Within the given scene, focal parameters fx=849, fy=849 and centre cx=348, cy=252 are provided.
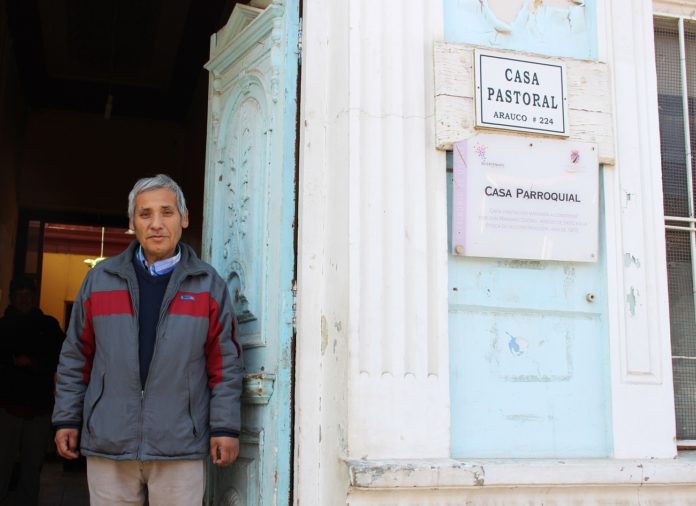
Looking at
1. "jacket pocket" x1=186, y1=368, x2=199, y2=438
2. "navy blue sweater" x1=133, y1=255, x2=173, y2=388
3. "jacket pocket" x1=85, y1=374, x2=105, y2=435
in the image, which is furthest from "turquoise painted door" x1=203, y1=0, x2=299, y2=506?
"jacket pocket" x1=85, y1=374, x2=105, y2=435

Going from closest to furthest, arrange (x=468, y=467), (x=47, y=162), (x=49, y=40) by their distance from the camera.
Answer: (x=468, y=467) → (x=49, y=40) → (x=47, y=162)

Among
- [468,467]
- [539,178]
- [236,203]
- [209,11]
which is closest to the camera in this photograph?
[468,467]

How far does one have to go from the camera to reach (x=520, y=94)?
10.6 feet

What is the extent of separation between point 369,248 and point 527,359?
741mm

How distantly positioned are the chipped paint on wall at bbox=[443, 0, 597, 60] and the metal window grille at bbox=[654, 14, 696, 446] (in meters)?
0.46

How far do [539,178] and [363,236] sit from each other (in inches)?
29.4

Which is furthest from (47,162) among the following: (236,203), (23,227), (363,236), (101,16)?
(363,236)

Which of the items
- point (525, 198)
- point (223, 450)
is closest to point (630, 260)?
point (525, 198)

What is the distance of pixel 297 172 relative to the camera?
3242 millimetres

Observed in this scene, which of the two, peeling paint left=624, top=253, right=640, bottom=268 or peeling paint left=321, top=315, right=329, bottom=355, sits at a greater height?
peeling paint left=624, top=253, right=640, bottom=268

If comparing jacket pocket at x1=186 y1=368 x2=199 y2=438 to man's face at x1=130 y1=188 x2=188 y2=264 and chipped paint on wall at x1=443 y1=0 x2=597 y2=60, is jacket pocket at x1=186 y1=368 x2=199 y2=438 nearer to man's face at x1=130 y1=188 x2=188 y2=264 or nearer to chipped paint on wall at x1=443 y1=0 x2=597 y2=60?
man's face at x1=130 y1=188 x2=188 y2=264

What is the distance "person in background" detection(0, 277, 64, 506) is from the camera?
5.50 meters

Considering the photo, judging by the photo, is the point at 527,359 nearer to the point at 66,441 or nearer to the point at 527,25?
the point at 527,25

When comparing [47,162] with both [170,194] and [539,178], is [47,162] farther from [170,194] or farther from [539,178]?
[539,178]
